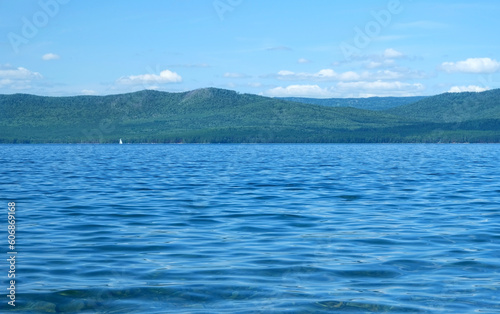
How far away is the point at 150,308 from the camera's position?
12.8 metres

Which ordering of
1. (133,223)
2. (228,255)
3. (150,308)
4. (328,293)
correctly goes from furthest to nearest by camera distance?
(133,223)
(228,255)
(328,293)
(150,308)

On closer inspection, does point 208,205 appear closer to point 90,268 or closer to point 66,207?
point 66,207

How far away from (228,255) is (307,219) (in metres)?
7.57

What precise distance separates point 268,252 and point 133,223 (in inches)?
281

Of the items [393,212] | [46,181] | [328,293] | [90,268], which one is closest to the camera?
[328,293]

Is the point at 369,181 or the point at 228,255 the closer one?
the point at 228,255

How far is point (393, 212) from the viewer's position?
86.6ft

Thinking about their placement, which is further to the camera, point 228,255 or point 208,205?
point 208,205

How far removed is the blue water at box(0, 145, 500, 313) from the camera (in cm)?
1325

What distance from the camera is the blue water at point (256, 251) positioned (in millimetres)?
13250

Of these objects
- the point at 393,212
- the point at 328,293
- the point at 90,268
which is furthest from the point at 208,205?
the point at 328,293

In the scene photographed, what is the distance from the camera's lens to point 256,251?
17.9 meters

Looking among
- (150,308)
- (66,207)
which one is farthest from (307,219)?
(150,308)

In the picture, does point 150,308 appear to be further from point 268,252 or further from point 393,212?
point 393,212
